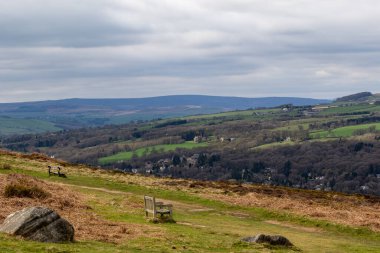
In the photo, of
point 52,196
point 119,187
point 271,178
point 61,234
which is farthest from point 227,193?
point 271,178

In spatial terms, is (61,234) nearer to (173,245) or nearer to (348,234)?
(173,245)

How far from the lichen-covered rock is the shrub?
1129 cm

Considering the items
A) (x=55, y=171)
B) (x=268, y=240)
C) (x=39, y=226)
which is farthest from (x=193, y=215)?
(x=55, y=171)

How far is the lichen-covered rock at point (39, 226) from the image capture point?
23031mm

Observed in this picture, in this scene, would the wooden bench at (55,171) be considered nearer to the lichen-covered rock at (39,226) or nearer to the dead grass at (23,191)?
the dead grass at (23,191)

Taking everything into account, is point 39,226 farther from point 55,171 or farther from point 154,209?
point 55,171

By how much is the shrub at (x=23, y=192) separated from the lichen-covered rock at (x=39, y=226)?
445 inches

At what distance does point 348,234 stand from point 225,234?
12.2 m

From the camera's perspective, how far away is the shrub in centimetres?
3492

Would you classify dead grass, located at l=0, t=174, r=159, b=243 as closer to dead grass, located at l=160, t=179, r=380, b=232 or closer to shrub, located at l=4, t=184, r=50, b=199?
shrub, located at l=4, t=184, r=50, b=199

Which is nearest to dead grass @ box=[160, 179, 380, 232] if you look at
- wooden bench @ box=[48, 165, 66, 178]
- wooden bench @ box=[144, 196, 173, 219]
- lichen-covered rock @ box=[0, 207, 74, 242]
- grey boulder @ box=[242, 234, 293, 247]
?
wooden bench @ box=[48, 165, 66, 178]

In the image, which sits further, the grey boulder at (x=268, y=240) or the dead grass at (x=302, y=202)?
the dead grass at (x=302, y=202)

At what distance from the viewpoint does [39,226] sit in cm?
2339

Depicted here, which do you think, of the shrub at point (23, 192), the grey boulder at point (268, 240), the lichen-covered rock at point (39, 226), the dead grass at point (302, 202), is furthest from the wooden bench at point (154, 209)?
the dead grass at point (302, 202)
